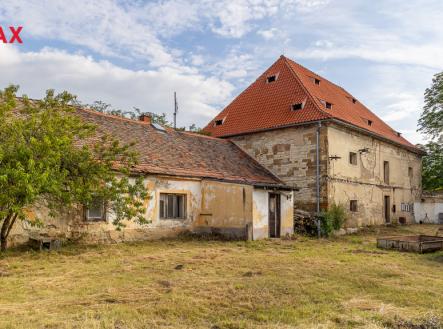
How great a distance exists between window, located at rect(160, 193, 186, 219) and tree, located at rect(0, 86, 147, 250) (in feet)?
9.49

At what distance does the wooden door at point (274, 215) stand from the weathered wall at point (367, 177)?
137 inches

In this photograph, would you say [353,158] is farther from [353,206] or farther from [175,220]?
[175,220]

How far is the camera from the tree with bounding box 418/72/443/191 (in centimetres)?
2892

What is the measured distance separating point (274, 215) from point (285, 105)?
7.00 metres

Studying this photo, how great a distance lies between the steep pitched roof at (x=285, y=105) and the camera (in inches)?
765

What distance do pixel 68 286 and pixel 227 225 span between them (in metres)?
8.30

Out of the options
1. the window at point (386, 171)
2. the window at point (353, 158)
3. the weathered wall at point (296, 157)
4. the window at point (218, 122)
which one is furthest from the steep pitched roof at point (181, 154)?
the window at point (386, 171)

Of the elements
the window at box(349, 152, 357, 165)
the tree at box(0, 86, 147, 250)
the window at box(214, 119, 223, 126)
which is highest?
the window at box(214, 119, 223, 126)

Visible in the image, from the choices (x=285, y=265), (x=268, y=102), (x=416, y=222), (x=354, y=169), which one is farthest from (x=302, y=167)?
(x=416, y=222)

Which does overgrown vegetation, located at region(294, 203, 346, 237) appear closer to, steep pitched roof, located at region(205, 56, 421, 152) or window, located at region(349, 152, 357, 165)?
window, located at region(349, 152, 357, 165)

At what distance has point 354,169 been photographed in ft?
65.9

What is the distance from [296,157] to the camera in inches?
753

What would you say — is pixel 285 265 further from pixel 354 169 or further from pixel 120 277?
pixel 354 169

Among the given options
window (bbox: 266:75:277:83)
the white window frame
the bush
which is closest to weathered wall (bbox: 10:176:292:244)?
the white window frame
